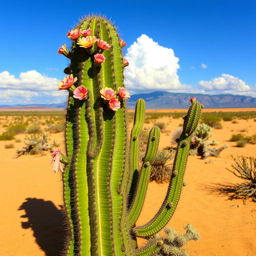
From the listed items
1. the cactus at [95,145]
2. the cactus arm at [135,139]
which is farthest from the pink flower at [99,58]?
the cactus arm at [135,139]

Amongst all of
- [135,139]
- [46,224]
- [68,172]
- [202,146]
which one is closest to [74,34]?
[68,172]

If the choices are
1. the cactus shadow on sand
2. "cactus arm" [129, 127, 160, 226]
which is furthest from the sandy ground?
"cactus arm" [129, 127, 160, 226]

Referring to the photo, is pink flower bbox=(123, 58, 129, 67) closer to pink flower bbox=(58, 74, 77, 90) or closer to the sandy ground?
pink flower bbox=(58, 74, 77, 90)

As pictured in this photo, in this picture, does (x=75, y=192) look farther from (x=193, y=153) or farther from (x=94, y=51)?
(x=193, y=153)

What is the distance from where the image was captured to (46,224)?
5297 millimetres

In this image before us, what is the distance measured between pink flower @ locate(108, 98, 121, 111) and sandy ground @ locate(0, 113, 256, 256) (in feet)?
8.90

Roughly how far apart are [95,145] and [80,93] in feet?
1.83

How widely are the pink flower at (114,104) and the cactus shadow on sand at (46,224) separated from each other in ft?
6.96

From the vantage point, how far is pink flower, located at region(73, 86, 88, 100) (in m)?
2.84

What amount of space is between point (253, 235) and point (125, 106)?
3432 mm

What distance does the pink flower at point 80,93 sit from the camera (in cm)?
284

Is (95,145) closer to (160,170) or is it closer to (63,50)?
(63,50)

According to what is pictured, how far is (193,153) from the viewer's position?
1165 cm

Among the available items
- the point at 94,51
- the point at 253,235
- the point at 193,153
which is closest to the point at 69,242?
the point at 94,51
